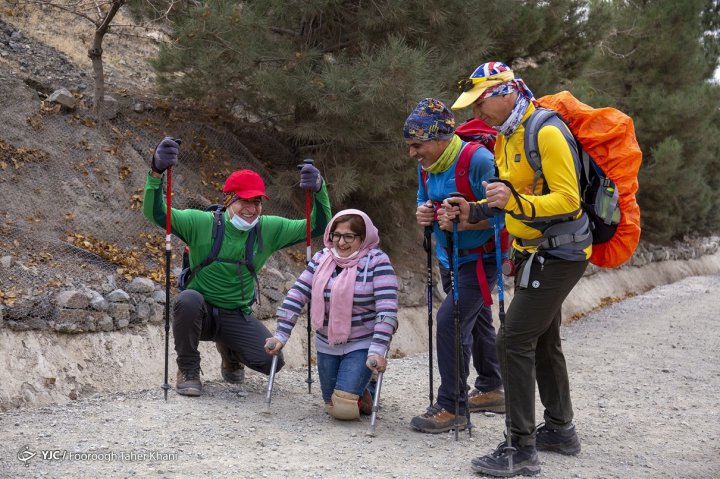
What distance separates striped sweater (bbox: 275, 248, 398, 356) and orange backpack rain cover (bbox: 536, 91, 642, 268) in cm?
159

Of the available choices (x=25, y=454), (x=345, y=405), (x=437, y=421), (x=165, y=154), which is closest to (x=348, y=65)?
(x=165, y=154)

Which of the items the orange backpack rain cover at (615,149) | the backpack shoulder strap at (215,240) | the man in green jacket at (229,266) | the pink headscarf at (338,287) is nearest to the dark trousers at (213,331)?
the man in green jacket at (229,266)

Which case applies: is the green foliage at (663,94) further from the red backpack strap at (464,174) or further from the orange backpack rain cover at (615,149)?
the orange backpack rain cover at (615,149)

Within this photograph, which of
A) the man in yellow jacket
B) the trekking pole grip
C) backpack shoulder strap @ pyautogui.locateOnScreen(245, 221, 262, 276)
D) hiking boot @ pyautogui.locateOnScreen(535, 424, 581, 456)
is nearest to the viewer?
the man in yellow jacket

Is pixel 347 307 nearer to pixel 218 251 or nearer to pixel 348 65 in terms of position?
pixel 218 251

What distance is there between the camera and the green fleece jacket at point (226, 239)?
635 centimetres

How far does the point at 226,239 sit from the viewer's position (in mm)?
6422

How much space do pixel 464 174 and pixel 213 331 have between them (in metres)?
2.47

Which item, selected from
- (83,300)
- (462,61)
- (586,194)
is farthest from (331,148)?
(586,194)

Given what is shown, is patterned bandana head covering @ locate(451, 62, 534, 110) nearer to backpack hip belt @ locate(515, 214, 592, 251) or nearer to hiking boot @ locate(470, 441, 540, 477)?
backpack hip belt @ locate(515, 214, 592, 251)

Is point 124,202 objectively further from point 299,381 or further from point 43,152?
point 299,381

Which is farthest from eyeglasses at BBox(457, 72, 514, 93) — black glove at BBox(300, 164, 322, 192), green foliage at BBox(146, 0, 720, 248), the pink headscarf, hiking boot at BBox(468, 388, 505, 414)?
green foliage at BBox(146, 0, 720, 248)

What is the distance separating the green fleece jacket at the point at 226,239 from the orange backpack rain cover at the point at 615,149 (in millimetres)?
2501

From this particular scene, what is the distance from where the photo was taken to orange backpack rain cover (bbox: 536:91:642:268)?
15.1 ft
